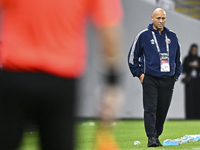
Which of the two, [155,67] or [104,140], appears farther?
[155,67]

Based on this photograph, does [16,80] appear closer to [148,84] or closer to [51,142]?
[51,142]

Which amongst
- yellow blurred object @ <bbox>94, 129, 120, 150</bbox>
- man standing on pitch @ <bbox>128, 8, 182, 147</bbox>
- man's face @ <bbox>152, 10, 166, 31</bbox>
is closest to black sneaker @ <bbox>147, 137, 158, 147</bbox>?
man standing on pitch @ <bbox>128, 8, 182, 147</bbox>

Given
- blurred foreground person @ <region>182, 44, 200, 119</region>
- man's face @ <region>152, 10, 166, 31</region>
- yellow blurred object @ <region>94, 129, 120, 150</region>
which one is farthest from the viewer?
blurred foreground person @ <region>182, 44, 200, 119</region>

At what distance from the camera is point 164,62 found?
717 centimetres

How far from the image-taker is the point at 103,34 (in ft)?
8.36

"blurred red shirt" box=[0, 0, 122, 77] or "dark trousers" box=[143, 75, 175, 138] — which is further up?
"blurred red shirt" box=[0, 0, 122, 77]

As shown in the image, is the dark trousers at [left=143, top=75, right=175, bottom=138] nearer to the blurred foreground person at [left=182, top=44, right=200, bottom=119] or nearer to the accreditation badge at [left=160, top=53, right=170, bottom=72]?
the accreditation badge at [left=160, top=53, right=170, bottom=72]

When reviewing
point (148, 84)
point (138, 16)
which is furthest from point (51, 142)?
point (138, 16)

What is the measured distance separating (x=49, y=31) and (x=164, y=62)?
4.70 meters

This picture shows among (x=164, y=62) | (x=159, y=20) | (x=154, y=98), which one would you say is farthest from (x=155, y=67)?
(x=159, y=20)

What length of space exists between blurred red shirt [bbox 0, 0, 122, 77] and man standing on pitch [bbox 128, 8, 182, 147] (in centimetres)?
455

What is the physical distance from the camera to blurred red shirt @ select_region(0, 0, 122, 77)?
2584 mm

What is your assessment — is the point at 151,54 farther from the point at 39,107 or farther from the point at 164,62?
the point at 39,107

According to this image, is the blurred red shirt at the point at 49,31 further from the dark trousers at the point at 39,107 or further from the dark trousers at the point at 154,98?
the dark trousers at the point at 154,98
